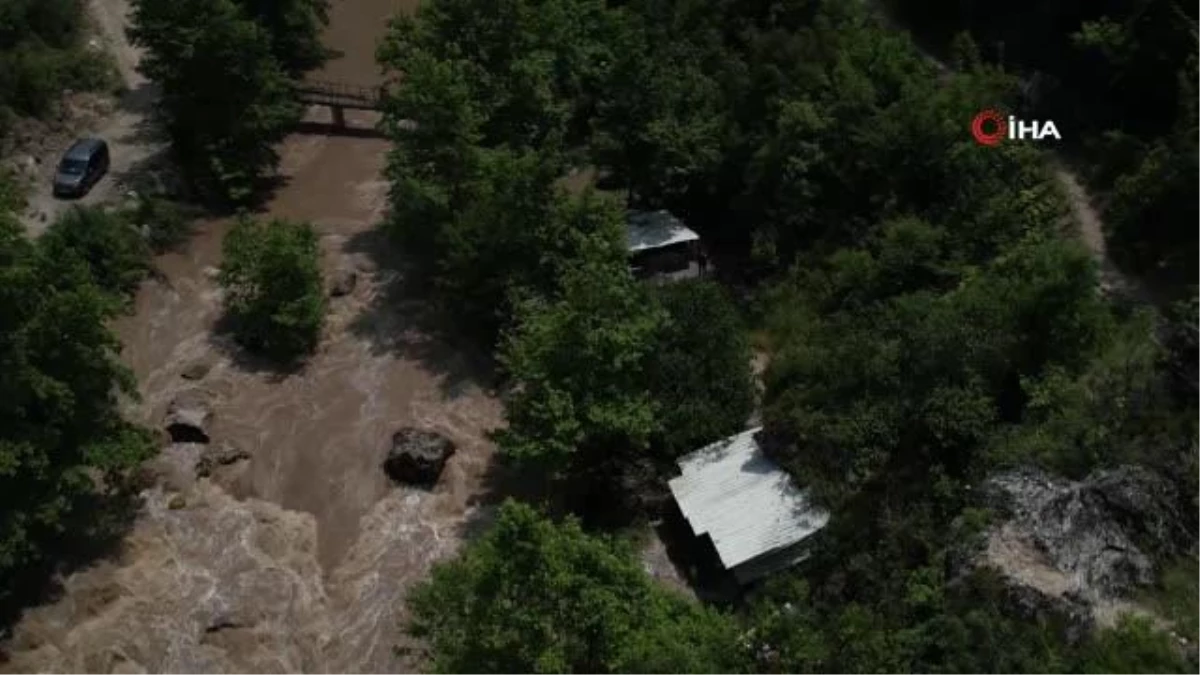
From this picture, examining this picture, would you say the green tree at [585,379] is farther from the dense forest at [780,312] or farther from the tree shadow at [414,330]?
the tree shadow at [414,330]

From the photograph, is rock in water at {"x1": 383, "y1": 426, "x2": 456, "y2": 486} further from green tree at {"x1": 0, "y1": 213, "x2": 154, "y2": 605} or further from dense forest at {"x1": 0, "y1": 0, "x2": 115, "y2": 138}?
dense forest at {"x1": 0, "y1": 0, "x2": 115, "y2": 138}

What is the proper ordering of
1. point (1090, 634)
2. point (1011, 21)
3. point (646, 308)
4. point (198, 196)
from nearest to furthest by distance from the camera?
point (1090, 634)
point (646, 308)
point (1011, 21)
point (198, 196)

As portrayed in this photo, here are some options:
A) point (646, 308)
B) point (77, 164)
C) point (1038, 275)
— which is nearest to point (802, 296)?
point (646, 308)

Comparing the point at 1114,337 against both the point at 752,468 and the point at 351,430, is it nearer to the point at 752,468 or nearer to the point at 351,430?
the point at 752,468

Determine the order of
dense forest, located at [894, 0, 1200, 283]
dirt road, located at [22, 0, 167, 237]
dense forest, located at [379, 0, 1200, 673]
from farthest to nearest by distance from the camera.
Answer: dirt road, located at [22, 0, 167, 237] → dense forest, located at [894, 0, 1200, 283] → dense forest, located at [379, 0, 1200, 673]

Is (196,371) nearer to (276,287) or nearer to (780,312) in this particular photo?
(276,287)

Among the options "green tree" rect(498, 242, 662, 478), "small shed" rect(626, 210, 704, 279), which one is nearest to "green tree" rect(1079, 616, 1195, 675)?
"green tree" rect(498, 242, 662, 478)

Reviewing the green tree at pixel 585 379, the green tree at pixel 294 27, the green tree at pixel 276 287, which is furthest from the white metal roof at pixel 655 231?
the green tree at pixel 294 27
